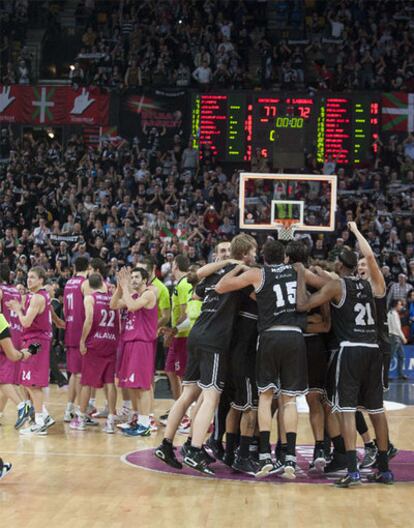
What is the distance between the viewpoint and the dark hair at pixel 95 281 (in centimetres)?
1291

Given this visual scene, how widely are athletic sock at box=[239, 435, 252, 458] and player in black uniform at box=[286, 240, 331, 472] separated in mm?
682

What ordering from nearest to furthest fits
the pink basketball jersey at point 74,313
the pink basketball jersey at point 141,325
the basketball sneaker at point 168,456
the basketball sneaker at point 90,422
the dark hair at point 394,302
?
the basketball sneaker at point 168,456 → the pink basketball jersey at point 141,325 → the basketball sneaker at point 90,422 → the pink basketball jersey at point 74,313 → the dark hair at point 394,302

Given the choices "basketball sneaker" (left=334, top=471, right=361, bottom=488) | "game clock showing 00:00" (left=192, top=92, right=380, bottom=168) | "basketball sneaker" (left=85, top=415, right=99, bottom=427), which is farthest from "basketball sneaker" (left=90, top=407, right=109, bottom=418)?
"game clock showing 00:00" (left=192, top=92, right=380, bottom=168)

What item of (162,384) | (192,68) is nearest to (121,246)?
(162,384)

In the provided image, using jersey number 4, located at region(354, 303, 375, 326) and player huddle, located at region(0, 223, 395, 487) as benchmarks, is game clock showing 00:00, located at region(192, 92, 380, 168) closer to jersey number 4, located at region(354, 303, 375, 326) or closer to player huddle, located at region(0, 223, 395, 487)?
player huddle, located at region(0, 223, 395, 487)

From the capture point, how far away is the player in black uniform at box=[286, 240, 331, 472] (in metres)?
9.79

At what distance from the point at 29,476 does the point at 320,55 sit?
825 inches

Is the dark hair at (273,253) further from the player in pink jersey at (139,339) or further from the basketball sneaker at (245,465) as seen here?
the player in pink jersey at (139,339)

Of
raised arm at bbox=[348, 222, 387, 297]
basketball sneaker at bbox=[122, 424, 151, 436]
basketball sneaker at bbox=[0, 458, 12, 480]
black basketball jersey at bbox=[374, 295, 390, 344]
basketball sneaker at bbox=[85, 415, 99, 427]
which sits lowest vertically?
basketball sneaker at bbox=[85, 415, 99, 427]

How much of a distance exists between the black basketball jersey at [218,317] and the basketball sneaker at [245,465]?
3.49 feet

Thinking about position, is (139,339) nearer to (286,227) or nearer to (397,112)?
(286,227)

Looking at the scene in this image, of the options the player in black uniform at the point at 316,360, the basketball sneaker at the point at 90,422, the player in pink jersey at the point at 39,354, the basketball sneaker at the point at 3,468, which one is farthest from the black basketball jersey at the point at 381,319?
the basketball sneaker at the point at 90,422

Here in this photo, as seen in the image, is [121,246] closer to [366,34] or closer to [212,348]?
[366,34]

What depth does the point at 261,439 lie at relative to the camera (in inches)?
373
